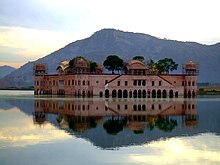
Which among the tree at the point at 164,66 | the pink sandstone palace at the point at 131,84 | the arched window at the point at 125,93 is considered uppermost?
the tree at the point at 164,66

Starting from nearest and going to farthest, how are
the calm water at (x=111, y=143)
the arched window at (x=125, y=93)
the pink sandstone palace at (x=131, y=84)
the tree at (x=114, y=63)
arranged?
the calm water at (x=111, y=143), the pink sandstone palace at (x=131, y=84), the arched window at (x=125, y=93), the tree at (x=114, y=63)

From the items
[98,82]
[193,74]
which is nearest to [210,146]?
[98,82]

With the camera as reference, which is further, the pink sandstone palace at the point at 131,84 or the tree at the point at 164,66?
the tree at the point at 164,66

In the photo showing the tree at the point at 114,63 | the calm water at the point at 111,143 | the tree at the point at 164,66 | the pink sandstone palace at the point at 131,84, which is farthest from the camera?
the tree at the point at 164,66

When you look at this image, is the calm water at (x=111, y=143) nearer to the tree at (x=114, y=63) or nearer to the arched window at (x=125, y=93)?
the arched window at (x=125, y=93)

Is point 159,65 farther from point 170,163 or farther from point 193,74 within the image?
point 170,163

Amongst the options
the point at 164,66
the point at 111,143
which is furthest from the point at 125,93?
the point at 111,143

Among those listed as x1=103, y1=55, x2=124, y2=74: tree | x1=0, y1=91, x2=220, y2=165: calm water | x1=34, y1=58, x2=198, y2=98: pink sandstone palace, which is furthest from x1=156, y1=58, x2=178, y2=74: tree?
x1=0, y1=91, x2=220, y2=165: calm water

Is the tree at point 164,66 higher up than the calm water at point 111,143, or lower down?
higher up

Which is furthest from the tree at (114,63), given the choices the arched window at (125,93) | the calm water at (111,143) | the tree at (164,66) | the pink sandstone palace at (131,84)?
the calm water at (111,143)

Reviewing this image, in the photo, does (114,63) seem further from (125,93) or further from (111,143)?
(111,143)

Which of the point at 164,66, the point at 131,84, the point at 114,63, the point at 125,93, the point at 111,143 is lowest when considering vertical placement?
the point at 111,143

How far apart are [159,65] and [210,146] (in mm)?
79104

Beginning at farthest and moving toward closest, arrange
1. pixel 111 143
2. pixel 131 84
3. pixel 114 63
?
pixel 114 63
pixel 131 84
pixel 111 143
